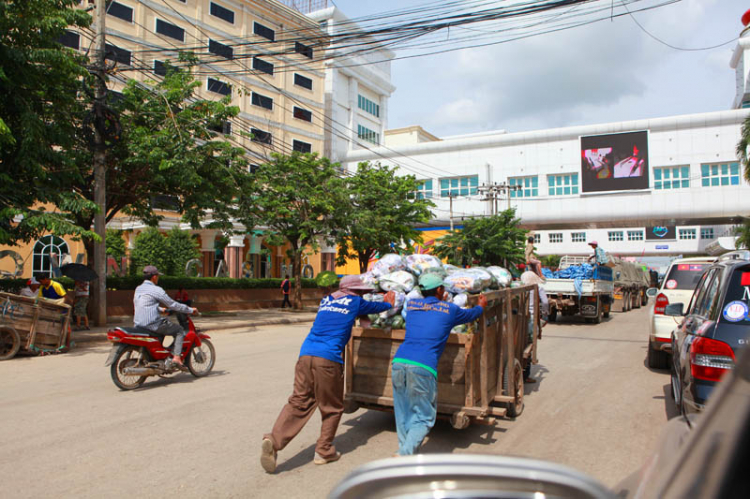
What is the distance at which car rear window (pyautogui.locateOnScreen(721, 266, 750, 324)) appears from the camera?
451cm

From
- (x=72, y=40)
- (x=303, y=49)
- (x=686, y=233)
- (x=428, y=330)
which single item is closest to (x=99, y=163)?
(x=428, y=330)

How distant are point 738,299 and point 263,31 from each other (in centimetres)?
4734

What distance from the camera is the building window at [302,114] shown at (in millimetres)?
48375

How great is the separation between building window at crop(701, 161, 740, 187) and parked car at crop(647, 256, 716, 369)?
33577mm

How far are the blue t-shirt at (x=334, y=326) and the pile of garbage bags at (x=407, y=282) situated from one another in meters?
0.43

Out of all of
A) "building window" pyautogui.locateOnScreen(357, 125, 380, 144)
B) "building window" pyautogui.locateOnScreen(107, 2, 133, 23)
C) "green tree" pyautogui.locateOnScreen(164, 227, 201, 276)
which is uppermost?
"building window" pyautogui.locateOnScreen(107, 2, 133, 23)

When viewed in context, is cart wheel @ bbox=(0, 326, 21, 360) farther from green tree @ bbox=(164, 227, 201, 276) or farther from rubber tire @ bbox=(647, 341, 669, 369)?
green tree @ bbox=(164, 227, 201, 276)

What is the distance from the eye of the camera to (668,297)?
1111 cm

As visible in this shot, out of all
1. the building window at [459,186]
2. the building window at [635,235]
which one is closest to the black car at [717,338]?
the building window at [459,186]

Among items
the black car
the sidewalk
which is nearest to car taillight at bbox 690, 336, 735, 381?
the black car

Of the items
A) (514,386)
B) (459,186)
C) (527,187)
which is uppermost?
(459,186)

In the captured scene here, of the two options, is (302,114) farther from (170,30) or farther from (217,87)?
(170,30)

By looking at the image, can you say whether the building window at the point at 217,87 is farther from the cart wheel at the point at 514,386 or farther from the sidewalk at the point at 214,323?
the cart wheel at the point at 514,386

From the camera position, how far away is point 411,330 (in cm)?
477
